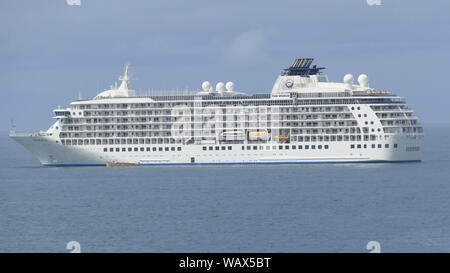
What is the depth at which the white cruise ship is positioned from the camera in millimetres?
78688

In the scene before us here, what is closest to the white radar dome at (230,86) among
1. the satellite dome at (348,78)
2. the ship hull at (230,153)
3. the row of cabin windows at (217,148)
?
the ship hull at (230,153)

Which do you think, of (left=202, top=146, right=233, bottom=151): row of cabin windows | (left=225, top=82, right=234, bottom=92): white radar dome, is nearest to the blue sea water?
(left=202, top=146, right=233, bottom=151): row of cabin windows

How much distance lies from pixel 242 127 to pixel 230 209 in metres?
32.9

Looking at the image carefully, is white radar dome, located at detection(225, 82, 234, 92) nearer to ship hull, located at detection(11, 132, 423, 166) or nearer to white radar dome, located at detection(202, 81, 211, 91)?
white radar dome, located at detection(202, 81, 211, 91)

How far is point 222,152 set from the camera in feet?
262

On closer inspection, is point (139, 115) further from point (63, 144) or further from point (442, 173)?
point (442, 173)

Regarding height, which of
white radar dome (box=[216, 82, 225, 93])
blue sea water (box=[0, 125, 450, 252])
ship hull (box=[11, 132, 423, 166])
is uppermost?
white radar dome (box=[216, 82, 225, 93])

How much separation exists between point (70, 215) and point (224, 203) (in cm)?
1035

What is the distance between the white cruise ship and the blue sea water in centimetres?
307

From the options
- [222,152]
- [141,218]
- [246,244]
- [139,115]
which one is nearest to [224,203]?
[141,218]

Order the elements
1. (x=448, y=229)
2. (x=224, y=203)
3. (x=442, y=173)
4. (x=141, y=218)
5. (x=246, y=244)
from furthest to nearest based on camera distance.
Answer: (x=442, y=173), (x=224, y=203), (x=141, y=218), (x=448, y=229), (x=246, y=244)

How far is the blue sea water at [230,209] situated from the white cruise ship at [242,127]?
3.07m

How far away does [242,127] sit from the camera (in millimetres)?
81750

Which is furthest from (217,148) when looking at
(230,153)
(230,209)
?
(230,209)
